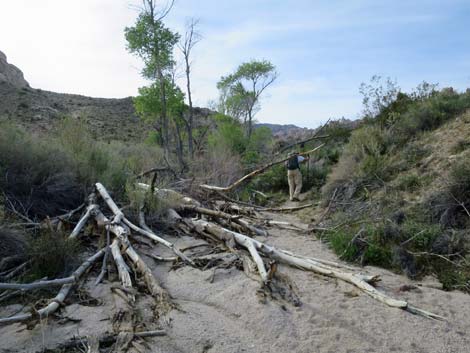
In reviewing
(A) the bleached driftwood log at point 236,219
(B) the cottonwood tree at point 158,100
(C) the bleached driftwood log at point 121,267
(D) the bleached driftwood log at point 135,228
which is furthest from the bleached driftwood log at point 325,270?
(B) the cottonwood tree at point 158,100

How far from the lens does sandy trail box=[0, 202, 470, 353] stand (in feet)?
10.8

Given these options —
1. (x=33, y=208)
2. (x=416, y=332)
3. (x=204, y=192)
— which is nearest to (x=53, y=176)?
(x=33, y=208)

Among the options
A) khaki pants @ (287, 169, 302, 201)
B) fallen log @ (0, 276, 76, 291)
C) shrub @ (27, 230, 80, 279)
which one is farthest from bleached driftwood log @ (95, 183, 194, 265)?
khaki pants @ (287, 169, 302, 201)

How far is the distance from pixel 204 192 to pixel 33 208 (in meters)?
4.19

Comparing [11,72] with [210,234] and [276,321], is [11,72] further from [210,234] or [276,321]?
[276,321]

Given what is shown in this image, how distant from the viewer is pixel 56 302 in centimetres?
358

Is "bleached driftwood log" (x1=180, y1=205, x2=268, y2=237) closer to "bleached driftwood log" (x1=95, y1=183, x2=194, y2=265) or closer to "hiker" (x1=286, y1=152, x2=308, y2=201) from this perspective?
"bleached driftwood log" (x1=95, y1=183, x2=194, y2=265)

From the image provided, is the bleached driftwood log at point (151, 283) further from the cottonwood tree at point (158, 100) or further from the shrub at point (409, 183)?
the cottonwood tree at point (158, 100)

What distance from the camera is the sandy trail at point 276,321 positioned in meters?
3.29

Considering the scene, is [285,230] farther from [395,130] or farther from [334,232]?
[395,130]

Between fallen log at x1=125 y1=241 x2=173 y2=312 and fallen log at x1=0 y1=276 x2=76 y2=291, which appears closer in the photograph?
fallen log at x1=0 y1=276 x2=76 y2=291

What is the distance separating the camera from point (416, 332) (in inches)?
142

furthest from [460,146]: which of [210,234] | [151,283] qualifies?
[151,283]

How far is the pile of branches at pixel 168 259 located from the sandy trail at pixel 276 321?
A: 0.13 m
